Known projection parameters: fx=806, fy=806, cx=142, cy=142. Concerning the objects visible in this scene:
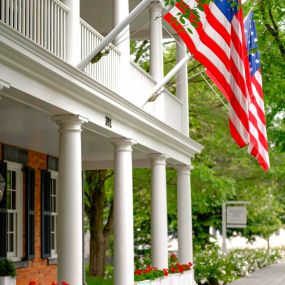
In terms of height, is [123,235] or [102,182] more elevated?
[102,182]

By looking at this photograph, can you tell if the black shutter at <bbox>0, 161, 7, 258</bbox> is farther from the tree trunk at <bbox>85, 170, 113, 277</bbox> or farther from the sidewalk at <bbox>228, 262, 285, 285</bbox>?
the tree trunk at <bbox>85, 170, 113, 277</bbox>

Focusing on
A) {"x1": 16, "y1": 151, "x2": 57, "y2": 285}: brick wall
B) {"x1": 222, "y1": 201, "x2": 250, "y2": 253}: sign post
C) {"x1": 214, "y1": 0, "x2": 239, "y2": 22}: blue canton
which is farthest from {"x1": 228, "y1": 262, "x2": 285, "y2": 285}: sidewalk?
{"x1": 214, "y1": 0, "x2": 239, "y2": 22}: blue canton

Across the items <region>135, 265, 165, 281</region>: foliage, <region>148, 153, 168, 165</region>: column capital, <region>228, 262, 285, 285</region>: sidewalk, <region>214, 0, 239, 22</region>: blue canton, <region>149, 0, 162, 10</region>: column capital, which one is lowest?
<region>228, 262, 285, 285</region>: sidewalk

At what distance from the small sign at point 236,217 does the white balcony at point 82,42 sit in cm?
1001

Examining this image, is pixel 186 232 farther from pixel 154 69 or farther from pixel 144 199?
pixel 144 199

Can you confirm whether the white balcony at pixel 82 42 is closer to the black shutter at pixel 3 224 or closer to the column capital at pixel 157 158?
the column capital at pixel 157 158

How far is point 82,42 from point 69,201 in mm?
2995

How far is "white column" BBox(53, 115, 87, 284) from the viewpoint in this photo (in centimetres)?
1336

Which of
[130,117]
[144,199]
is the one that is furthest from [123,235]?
[144,199]

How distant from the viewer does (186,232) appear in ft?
76.1

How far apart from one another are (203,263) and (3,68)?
1786 cm

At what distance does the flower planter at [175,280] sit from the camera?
18.0 metres

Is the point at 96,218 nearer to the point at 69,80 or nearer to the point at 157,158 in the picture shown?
the point at 157,158

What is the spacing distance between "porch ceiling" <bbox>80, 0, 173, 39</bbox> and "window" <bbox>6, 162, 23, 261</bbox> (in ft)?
14.5
